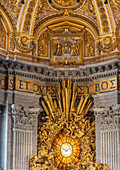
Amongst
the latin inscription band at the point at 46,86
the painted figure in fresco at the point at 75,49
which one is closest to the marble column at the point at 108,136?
the latin inscription band at the point at 46,86

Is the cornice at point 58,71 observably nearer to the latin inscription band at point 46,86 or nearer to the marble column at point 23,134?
the latin inscription band at point 46,86

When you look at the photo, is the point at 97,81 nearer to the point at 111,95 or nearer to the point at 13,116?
the point at 111,95

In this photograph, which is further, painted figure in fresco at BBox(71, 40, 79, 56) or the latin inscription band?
painted figure in fresco at BBox(71, 40, 79, 56)

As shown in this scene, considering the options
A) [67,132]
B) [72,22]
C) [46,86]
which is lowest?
[67,132]

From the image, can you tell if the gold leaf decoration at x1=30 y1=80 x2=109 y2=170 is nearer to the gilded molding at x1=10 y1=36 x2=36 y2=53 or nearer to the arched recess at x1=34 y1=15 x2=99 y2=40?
the gilded molding at x1=10 y1=36 x2=36 y2=53

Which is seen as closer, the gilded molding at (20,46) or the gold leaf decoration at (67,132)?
the gold leaf decoration at (67,132)

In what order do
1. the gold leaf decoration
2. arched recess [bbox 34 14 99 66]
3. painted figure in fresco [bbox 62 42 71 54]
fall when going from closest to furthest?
1. the gold leaf decoration
2. arched recess [bbox 34 14 99 66]
3. painted figure in fresco [bbox 62 42 71 54]

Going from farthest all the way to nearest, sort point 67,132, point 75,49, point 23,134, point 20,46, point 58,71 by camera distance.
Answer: point 75,49 < point 58,71 < point 20,46 < point 67,132 < point 23,134

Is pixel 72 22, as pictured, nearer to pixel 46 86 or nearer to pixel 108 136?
pixel 46 86

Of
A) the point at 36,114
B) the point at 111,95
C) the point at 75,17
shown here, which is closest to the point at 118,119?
the point at 111,95

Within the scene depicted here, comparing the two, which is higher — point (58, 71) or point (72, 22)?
point (72, 22)

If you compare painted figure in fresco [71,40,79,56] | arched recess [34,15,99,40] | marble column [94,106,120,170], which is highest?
arched recess [34,15,99,40]

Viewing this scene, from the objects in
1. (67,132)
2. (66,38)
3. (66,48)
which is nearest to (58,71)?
(66,48)

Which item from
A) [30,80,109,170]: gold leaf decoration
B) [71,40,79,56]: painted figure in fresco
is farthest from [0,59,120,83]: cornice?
[71,40,79,56]: painted figure in fresco
